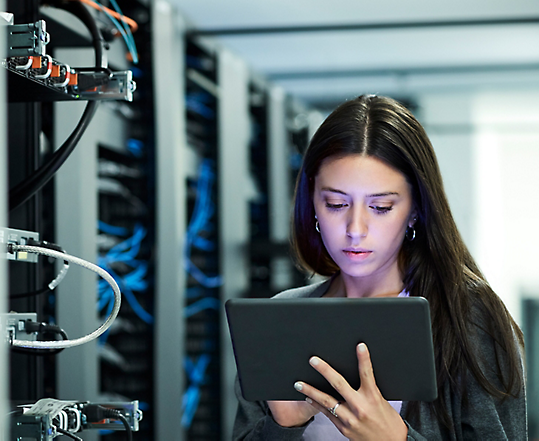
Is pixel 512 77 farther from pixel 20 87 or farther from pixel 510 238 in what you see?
pixel 20 87

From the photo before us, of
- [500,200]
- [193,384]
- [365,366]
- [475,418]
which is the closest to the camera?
[365,366]

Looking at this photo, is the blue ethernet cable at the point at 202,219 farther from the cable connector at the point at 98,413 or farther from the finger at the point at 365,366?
the finger at the point at 365,366

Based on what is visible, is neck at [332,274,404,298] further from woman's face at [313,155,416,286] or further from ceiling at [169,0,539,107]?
ceiling at [169,0,539,107]

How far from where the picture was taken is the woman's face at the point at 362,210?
112 centimetres

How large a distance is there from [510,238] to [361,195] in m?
2.97

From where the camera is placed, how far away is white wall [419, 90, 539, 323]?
12.5ft

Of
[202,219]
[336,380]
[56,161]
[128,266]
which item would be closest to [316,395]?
[336,380]

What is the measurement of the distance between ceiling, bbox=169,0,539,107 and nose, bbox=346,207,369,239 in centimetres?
161

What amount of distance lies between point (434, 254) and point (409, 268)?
2.8 inches

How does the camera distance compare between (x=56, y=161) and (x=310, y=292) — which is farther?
(x=310, y=292)

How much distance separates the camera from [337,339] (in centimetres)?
93

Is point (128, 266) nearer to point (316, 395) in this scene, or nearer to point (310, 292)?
point (310, 292)

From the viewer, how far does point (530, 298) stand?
3.80 m

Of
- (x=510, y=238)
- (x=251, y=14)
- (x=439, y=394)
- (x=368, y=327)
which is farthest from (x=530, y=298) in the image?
(x=368, y=327)
